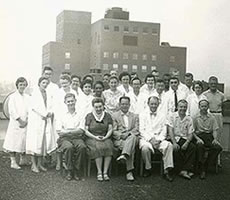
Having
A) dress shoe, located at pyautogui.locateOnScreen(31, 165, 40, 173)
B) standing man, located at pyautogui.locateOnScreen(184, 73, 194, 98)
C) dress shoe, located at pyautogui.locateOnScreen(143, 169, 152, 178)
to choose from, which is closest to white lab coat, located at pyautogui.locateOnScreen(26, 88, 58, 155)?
dress shoe, located at pyautogui.locateOnScreen(31, 165, 40, 173)

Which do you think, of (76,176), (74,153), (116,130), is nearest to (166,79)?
(116,130)

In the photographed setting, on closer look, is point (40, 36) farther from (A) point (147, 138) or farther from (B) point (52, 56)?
(A) point (147, 138)

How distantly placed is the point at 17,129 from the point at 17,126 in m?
0.02

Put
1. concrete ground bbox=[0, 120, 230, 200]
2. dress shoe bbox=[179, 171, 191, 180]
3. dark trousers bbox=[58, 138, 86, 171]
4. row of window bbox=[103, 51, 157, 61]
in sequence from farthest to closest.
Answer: dress shoe bbox=[179, 171, 191, 180] < dark trousers bbox=[58, 138, 86, 171] < row of window bbox=[103, 51, 157, 61] < concrete ground bbox=[0, 120, 230, 200]

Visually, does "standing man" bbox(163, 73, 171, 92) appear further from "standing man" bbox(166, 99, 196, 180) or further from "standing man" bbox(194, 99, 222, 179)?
"standing man" bbox(194, 99, 222, 179)

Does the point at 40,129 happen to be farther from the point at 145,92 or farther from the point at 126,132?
the point at 145,92

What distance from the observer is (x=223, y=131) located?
3.98 m

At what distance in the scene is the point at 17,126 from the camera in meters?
3.56

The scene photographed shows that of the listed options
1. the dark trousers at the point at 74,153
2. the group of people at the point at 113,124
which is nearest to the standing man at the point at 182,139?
the group of people at the point at 113,124

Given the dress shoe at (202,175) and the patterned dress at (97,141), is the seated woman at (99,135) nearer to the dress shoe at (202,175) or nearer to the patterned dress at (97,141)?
the patterned dress at (97,141)

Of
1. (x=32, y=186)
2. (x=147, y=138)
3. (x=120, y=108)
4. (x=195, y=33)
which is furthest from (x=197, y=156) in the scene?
(x=32, y=186)

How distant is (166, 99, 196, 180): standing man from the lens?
346 cm

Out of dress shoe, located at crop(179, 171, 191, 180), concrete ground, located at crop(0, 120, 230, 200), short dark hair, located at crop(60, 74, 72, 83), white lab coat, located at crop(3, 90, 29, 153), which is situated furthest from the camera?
white lab coat, located at crop(3, 90, 29, 153)

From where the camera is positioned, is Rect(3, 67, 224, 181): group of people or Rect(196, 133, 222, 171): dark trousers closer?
Rect(3, 67, 224, 181): group of people
